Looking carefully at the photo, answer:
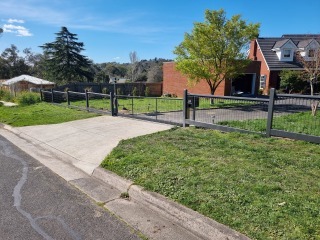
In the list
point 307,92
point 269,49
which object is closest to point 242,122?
point 307,92

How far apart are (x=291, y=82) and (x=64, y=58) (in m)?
31.3

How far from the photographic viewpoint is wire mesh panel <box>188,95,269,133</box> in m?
7.54

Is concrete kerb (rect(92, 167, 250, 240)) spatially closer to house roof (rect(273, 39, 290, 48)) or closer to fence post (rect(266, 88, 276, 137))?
fence post (rect(266, 88, 276, 137))

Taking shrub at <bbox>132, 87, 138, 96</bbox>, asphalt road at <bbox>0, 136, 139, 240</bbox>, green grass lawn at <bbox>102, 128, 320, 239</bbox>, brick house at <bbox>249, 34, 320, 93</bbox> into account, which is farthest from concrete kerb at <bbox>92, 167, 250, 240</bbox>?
brick house at <bbox>249, 34, 320, 93</bbox>

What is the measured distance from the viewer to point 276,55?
2869 centimetres

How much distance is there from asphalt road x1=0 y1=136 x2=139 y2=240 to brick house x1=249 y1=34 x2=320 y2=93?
2560 centimetres

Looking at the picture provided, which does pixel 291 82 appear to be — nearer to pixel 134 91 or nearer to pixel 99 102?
pixel 134 91

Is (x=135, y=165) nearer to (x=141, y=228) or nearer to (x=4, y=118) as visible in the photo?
(x=141, y=228)

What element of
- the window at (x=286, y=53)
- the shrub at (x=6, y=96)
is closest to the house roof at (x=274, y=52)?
the window at (x=286, y=53)

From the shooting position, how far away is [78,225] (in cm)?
360

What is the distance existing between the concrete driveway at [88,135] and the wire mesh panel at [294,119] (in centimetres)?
345

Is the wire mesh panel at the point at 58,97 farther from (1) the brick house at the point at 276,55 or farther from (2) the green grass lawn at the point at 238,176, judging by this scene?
(1) the brick house at the point at 276,55

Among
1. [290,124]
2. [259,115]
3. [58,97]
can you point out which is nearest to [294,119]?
[290,124]

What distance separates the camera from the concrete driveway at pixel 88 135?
21.5 ft
